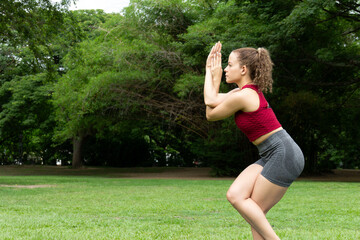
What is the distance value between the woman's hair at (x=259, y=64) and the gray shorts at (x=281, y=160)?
1.38ft

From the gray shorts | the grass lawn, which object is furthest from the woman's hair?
the grass lawn

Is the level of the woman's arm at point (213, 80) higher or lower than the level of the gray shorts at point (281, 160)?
higher

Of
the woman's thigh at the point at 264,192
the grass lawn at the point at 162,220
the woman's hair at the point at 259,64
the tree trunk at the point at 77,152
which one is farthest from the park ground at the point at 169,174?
the woman's hair at the point at 259,64

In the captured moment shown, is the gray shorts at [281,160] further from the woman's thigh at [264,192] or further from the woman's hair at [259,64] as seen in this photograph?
the woman's hair at [259,64]

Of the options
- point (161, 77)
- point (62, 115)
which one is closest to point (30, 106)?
point (62, 115)

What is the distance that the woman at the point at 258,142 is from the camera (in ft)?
10.9

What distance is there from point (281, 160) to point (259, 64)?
81 cm

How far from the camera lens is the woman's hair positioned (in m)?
3.45

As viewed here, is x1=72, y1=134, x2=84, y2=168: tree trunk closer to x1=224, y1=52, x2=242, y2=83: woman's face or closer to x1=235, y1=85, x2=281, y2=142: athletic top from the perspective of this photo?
x1=224, y1=52, x2=242, y2=83: woman's face

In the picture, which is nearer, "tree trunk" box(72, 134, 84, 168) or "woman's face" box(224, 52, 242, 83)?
"woman's face" box(224, 52, 242, 83)

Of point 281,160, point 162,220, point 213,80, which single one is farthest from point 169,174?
point 281,160

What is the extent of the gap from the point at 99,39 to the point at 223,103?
25.5 metres

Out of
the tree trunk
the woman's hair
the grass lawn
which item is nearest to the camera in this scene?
the woman's hair

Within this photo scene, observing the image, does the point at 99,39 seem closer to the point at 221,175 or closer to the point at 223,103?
the point at 221,175
